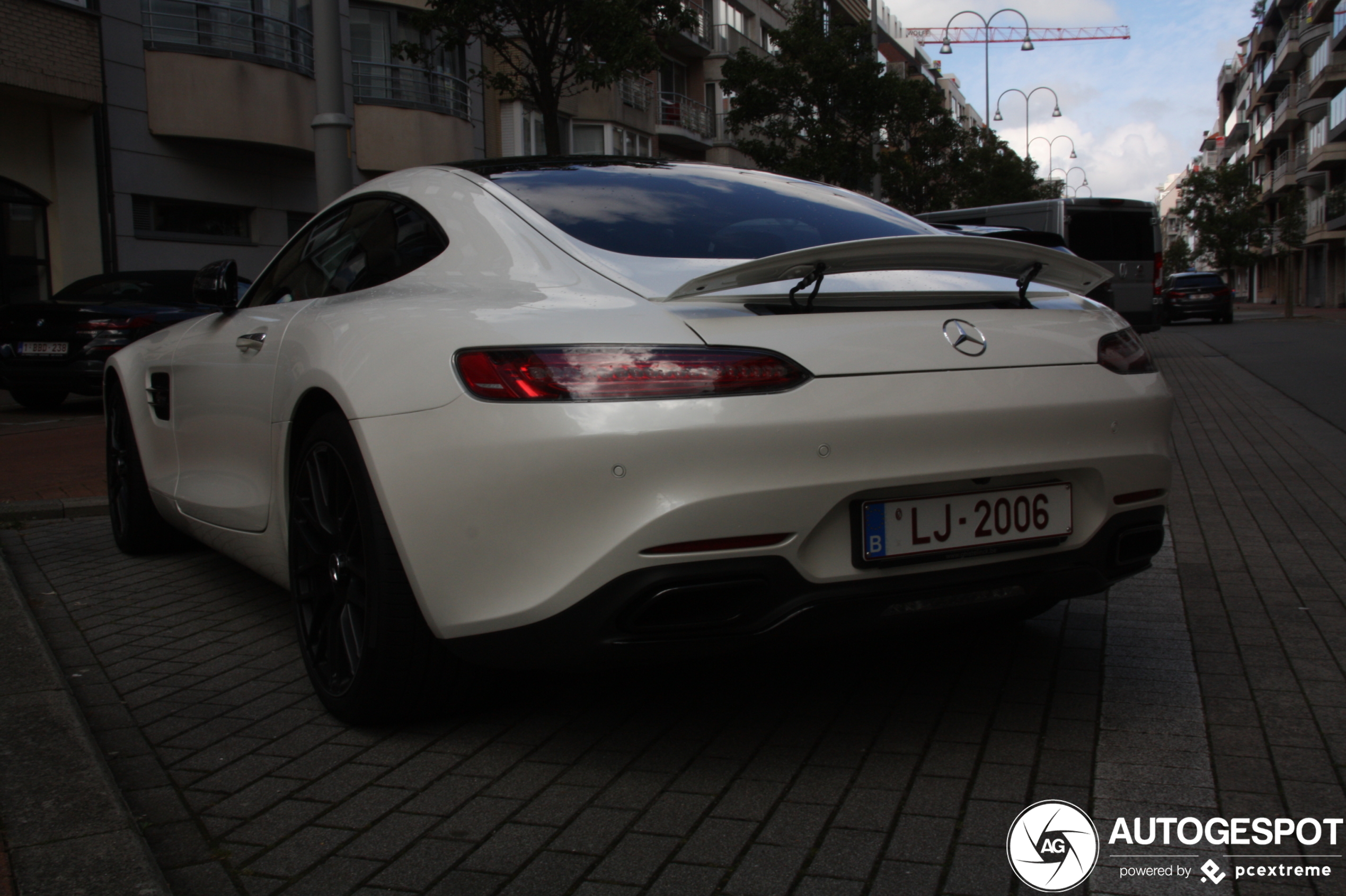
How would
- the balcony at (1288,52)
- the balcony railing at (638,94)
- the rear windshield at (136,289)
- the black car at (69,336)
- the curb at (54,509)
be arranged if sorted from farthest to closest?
the balcony at (1288,52) → the balcony railing at (638,94) → the rear windshield at (136,289) → the black car at (69,336) → the curb at (54,509)

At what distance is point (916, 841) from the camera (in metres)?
2.45

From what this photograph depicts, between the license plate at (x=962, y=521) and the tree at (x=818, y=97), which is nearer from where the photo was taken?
the license plate at (x=962, y=521)

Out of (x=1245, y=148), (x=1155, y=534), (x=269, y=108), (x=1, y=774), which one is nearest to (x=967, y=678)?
(x=1155, y=534)

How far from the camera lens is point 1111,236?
17.9 meters

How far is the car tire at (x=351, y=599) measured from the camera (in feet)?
9.57

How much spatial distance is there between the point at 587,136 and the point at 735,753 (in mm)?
31889

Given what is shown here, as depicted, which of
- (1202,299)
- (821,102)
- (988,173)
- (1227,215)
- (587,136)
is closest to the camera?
(821,102)

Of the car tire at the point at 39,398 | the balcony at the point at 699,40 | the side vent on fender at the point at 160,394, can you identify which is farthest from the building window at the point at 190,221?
the balcony at the point at 699,40

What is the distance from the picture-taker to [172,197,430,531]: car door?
3.63 meters

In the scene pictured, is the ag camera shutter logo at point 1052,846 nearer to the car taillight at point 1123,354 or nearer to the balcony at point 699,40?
the car taillight at point 1123,354

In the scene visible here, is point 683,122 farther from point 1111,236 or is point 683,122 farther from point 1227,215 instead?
point 1111,236

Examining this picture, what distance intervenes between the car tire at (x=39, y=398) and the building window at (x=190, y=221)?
653cm

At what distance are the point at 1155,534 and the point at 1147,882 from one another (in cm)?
110

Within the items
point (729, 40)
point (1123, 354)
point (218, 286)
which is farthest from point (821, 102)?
point (1123, 354)
